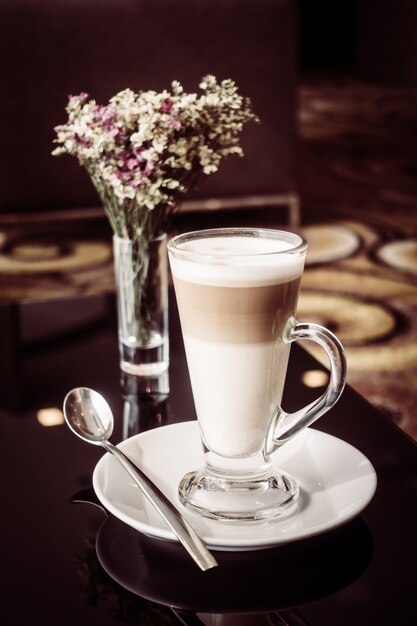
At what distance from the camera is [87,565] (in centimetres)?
52

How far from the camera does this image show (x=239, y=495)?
0.57 meters

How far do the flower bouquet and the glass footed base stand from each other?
28cm

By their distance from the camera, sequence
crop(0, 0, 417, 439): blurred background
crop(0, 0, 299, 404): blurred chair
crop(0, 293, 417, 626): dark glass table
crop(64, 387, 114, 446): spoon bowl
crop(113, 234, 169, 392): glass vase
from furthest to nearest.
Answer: crop(0, 0, 299, 404): blurred chair → crop(0, 0, 417, 439): blurred background → crop(113, 234, 169, 392): glass vase → crop(64, 387, 114, 446): spoon bowl → crop(0, 293, 417, 626): dark glass table

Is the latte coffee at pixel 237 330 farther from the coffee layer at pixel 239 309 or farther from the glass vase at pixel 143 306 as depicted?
the glass vase at pixel 143 306

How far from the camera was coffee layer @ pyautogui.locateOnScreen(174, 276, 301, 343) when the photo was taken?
0.54m

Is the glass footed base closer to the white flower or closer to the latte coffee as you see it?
the latte coffee

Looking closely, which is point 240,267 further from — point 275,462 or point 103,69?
point 103,69

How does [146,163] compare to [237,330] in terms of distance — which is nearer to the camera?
[237,330]

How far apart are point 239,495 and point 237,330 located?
0.37 ft

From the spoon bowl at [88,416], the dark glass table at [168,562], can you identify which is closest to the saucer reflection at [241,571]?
the dark glass table at [168,562]

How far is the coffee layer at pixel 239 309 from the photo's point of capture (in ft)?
1.78

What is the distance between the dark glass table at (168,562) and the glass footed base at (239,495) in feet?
0.09

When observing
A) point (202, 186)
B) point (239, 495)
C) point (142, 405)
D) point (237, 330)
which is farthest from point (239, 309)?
point (202, 186)

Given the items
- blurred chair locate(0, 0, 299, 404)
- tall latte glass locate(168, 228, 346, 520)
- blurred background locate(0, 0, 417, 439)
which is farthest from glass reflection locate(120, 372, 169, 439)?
blurred chair locate(0, 0, 299, 404)
